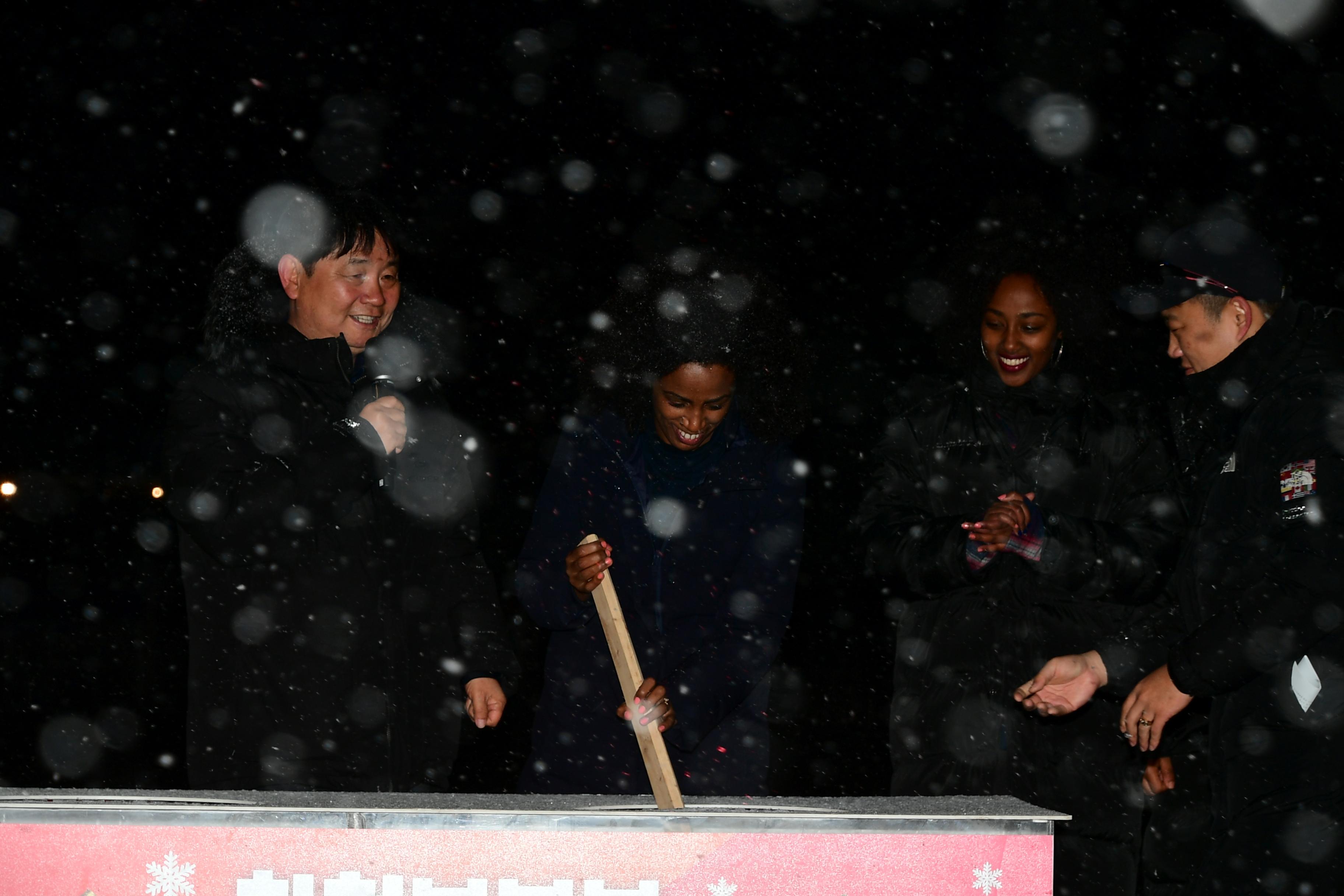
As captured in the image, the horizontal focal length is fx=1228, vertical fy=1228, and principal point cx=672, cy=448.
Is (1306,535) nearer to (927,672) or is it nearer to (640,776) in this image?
(927,672)

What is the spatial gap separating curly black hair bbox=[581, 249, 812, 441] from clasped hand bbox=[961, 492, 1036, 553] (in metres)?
0.70

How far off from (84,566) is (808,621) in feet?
16.1

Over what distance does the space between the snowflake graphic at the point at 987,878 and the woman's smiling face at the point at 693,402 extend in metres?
1.67

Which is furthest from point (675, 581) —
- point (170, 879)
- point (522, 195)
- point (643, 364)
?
point (522, 195)

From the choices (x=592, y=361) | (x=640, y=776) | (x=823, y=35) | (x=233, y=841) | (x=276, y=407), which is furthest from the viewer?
(x=823, y=35)

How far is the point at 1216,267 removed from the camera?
2611mm

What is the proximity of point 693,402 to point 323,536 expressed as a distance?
0.93m

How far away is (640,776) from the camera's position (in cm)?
293

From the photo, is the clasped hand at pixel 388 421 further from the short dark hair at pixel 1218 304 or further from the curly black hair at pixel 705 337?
the short dark hair at pixel 1218 304

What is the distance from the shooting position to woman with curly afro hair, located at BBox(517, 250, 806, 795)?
9.57ft

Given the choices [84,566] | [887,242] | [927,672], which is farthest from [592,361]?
[84,566]

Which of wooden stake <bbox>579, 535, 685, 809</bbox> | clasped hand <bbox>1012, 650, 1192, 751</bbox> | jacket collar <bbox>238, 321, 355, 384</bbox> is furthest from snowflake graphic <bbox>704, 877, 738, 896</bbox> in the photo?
jacket collar <bbox>238, 321, 355, 384</bbox>

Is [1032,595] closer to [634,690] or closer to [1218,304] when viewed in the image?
[1218,304]

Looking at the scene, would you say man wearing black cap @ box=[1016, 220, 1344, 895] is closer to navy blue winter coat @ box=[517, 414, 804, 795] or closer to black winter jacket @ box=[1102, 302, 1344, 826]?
black winter jacket @ box=[1102, 302, 1344, 826]
